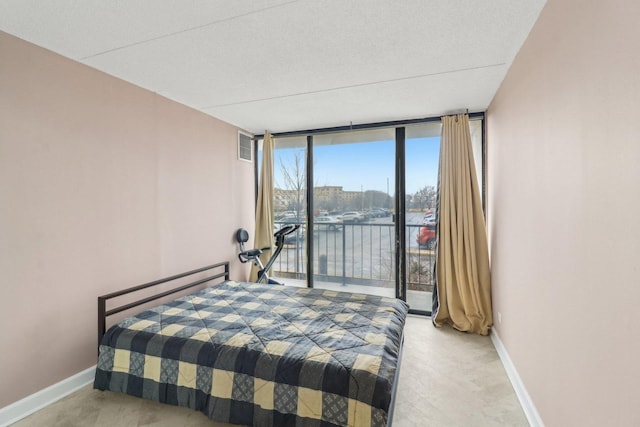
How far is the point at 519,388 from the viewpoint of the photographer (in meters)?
2.11

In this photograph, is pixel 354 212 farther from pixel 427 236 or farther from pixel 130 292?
pixel 130 292

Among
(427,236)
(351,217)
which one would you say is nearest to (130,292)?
(351,217)

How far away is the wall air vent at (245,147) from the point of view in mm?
4170

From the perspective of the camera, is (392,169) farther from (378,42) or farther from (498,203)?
(378,42)

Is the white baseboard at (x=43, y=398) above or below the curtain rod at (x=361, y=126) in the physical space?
below

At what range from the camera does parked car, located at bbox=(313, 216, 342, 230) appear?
4219mm

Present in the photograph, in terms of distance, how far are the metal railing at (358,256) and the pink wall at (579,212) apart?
168cm

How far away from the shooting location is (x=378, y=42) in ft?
6.65

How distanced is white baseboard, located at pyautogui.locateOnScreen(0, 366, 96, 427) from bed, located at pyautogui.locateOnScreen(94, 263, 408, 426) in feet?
0.99

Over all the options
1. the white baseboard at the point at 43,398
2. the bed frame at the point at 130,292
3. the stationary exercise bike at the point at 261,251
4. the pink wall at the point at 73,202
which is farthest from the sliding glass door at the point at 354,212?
the white baseboard at the point at 43,398

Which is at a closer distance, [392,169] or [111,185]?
[111,185]

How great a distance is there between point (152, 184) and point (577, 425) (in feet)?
11.1

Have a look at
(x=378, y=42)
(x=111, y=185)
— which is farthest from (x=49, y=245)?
(x=378, y=42)

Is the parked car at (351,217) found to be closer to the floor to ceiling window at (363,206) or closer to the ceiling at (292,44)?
the floor to ceiling window at (363,206)
